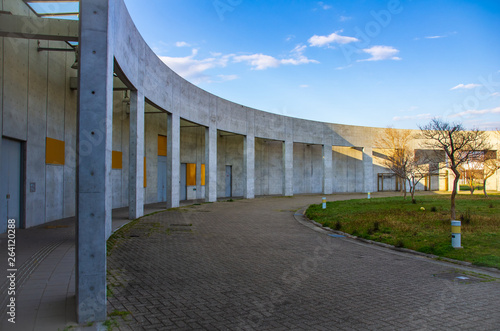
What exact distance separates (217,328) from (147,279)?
2.62 m

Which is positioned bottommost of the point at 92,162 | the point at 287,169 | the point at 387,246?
the point at 387,246

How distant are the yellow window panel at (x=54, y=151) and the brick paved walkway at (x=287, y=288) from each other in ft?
16.5

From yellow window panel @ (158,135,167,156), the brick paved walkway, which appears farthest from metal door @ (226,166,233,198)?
the brick paved walkway

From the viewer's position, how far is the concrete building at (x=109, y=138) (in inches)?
185

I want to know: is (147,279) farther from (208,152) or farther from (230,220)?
(208,152)

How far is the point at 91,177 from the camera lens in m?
Answer: 4.69

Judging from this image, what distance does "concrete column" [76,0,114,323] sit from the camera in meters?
4.64

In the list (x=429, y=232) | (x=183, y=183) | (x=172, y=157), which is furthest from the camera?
(x=183, y=183)

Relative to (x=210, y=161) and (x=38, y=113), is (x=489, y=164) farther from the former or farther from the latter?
(x=38, y=113)

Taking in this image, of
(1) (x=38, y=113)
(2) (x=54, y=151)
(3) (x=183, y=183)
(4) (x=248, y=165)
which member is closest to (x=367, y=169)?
(4) (x=248, y=165)

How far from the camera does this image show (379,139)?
43000 millimetres

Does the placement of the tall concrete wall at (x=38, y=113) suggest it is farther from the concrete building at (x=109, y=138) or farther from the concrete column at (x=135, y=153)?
the concrete column at (x=135, y=153)

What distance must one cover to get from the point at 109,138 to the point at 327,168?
33.7 m

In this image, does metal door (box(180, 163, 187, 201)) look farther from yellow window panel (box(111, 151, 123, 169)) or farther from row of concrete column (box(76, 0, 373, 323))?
row of concrete column (box(76, 0, 373, 323))
